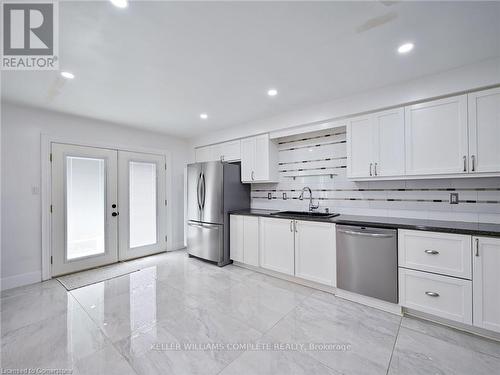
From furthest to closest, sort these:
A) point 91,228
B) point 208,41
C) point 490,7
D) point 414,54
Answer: point 91,228
point 414,54
point 208,41
point 490,7

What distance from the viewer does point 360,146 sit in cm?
270

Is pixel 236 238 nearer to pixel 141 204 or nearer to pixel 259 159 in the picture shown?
pixel 259 159

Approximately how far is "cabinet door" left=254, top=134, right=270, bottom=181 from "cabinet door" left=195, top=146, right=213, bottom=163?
3.99ft

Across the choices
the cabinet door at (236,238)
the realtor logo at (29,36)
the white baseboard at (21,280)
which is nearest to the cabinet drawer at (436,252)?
the cabinet door at (236,238)

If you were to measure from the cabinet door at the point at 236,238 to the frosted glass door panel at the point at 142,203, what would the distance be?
1.74 metres

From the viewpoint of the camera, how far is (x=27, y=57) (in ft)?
6.37

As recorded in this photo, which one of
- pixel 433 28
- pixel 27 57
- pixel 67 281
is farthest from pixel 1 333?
pixel 433 28

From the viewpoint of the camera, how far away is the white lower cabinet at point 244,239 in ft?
11.1

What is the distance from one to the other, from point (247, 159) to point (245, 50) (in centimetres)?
209

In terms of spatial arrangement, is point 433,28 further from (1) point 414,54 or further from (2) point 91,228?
(2) point 91,228

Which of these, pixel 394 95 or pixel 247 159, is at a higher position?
pixel 394 95

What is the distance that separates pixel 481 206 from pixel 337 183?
149 cm

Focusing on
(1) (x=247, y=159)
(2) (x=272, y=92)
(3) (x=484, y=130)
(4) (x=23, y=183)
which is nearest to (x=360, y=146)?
(3) (x=484, y=130)

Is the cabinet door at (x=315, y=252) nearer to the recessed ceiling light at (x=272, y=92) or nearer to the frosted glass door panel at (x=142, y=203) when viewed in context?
the recessed ceiling light at (x=272, y=92)
